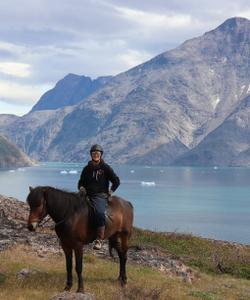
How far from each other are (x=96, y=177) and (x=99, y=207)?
36.5 inches

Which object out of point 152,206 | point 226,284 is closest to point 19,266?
point 226,284

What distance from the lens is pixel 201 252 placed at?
95.8ft

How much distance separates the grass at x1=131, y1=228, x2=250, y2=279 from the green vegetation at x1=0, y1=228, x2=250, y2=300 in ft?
0.17

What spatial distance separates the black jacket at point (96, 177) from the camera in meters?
15.1

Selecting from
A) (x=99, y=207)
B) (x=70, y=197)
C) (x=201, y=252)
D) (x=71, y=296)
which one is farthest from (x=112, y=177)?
(x=201, y=252)

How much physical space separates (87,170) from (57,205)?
1.51 meters

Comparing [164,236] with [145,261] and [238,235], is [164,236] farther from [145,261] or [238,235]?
[238,235]

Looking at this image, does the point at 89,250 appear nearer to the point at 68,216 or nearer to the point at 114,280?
the point at 114,280

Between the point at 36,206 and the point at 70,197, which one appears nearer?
the point at 36,206

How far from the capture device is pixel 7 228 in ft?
85.5

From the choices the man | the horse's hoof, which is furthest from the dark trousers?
the horse's hoof

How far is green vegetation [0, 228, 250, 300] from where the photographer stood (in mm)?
14430

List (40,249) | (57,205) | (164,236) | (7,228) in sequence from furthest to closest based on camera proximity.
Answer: (164,236) → (7,228) → (40,249) → (57,205)

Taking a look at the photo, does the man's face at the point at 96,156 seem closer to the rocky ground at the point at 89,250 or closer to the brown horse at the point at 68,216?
the brown horse at the point at 68,216
